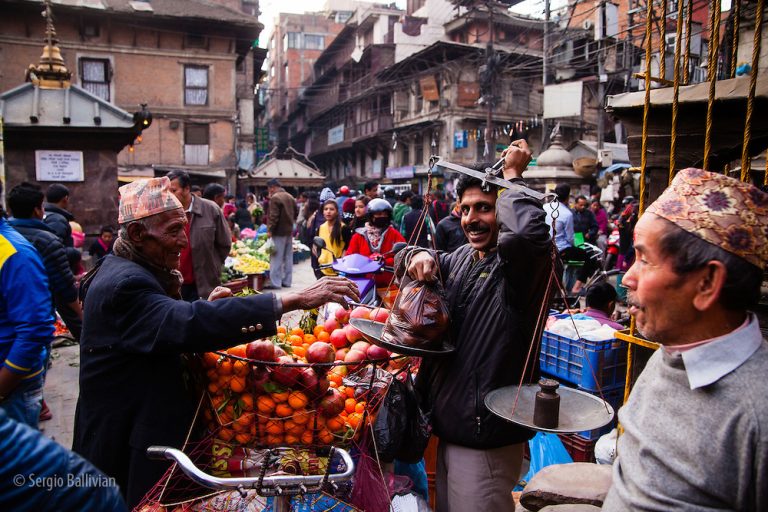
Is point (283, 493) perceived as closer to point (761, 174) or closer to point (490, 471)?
point (490, 471)

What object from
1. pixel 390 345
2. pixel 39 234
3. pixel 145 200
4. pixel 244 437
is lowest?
pixel 244 437

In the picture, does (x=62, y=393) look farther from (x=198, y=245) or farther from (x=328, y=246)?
(x=328, y=246)

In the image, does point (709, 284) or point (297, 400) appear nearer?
point (709, 284)

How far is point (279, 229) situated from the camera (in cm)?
1060

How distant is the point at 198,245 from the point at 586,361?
4.05 m

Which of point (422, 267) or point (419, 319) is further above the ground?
point (422, 267)

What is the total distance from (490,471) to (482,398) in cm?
34

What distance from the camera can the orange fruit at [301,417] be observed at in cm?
191

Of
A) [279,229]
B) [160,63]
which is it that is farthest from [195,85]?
[279,229]

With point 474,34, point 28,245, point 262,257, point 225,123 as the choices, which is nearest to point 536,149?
point 474,34

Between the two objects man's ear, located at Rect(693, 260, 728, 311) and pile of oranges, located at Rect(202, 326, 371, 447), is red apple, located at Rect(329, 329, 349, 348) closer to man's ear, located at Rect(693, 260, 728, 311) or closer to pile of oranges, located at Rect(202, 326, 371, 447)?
pile of oranges, located at Rect(202, 326, 371, 447)

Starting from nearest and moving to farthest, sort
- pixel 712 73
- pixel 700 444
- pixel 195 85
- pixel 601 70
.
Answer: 1. pixel 700 444
2. pixel 712 73
3. pixel 601 70
4. pixel 195 85

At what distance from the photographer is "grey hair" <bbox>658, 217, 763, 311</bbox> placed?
1.19m

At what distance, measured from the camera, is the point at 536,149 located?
30.4 m
